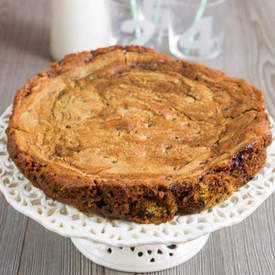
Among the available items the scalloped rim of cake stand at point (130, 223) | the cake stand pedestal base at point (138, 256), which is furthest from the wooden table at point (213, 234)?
the scalloped rim of cake stand at point (130, 223)

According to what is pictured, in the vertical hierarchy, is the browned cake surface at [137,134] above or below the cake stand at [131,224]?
above

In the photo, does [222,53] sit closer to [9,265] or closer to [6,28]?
[6,28]

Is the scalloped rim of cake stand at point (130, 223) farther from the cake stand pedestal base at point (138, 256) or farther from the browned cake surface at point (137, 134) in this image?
the cake stand pedestal base at point (138, 256)

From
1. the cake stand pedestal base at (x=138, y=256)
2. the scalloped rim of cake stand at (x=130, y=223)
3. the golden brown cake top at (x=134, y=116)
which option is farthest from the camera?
the cake stand pedestal base at (x=138, y=256)

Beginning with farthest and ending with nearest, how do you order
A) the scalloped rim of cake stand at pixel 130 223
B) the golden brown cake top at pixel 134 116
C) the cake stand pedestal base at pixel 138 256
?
the cake stand pedestal base at pixel 138 256, the golden brown cake top at pixel 134 116, the scalloped rim of cake stand at pixel 130 223

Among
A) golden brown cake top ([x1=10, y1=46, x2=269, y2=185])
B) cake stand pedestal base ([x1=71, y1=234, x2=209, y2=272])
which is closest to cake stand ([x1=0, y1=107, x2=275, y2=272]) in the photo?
cake stand pedestal base ([x1=71, y1=234, x2=209, y2=272])

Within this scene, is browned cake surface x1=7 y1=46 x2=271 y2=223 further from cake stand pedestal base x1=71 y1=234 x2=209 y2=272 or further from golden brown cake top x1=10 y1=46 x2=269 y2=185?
cake stand pedestal base x1=71 y1=234 x2=209 y2=272

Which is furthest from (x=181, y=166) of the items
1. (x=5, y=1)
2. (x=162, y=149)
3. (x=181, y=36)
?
(x=5, y=1)
